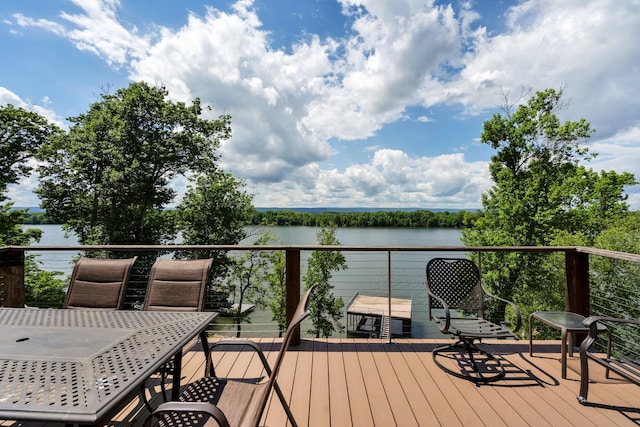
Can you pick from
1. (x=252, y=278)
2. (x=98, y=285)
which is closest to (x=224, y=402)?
(x=98, y=285)

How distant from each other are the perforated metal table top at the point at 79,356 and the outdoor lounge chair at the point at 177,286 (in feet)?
1.55

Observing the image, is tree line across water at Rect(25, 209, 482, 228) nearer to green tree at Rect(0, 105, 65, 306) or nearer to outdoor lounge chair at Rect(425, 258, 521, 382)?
green tree at Rect(0, 105, 65, 306)

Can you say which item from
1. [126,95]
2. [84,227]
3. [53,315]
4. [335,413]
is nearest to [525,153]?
[335,413]

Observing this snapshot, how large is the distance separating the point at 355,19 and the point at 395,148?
1424cm

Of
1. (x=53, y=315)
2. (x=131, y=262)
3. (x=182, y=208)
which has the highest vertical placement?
(x=182, y=208)

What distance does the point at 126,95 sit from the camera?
547 inches

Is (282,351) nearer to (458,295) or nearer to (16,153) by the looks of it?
(458,295)

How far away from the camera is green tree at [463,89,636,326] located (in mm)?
13203

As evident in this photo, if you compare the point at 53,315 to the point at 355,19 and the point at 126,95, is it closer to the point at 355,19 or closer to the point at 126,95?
Result: the point at 355,19

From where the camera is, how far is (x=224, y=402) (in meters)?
1.53

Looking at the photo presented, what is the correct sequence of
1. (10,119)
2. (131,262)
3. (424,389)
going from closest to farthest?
(424,389), (131,262), (10,119)

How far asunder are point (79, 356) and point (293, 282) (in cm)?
210

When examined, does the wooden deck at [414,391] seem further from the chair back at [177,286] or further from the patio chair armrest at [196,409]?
the patio chair armrest at [196,409]

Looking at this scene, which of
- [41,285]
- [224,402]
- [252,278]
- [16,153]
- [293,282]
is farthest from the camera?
[252,278]
